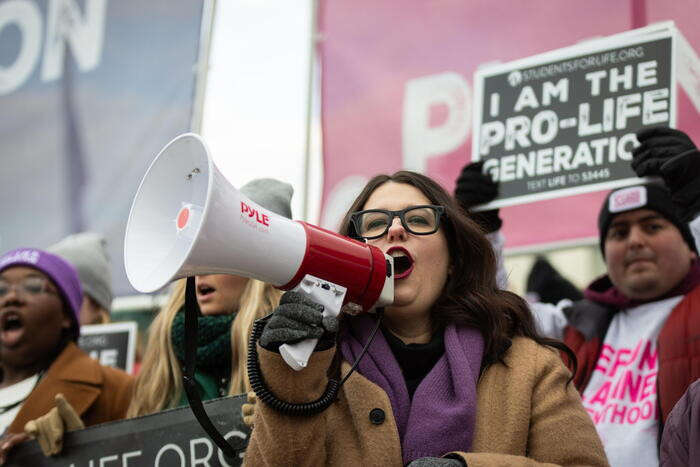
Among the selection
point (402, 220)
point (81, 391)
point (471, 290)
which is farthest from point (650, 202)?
point (81, 391)

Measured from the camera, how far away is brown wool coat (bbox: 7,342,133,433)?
11.4 ft

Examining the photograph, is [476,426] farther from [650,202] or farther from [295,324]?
[650,202]

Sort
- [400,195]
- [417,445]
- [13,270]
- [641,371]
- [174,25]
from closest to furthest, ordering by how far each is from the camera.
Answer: [417,445], [400,195], [641,371], [13,270], [174,25]

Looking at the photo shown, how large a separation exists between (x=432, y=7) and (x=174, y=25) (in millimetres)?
1634

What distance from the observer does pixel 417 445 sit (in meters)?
2.28

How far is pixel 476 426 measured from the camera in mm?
2332

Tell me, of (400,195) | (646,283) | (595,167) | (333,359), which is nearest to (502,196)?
(595,167)

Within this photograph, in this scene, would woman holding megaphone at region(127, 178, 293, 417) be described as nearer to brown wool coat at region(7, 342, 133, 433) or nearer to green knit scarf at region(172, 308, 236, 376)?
green knit scarf at region(172, 308, 236, 376)

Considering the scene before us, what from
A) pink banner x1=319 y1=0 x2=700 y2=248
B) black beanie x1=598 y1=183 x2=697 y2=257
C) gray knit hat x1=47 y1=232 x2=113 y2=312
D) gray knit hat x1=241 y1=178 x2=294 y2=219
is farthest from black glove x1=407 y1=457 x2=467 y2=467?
gray knit hat x1=47 y1=232 x2=113 y2=312

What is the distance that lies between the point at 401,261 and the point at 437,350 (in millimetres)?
258

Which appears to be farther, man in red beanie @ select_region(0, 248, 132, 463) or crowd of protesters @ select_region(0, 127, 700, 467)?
man in red beanie @ select_region(0, 248, 132, 463)

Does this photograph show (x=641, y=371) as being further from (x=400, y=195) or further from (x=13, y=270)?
(x=13, y=270)

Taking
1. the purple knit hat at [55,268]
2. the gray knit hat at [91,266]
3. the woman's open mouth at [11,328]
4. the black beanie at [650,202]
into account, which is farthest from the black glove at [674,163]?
the gray knit hat at [91,266]

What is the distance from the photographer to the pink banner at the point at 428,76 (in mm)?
4168
